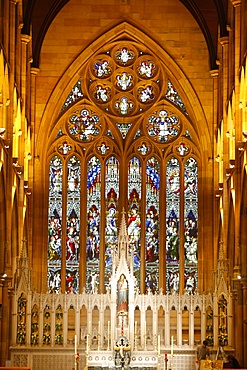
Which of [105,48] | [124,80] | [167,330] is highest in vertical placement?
[105,48]

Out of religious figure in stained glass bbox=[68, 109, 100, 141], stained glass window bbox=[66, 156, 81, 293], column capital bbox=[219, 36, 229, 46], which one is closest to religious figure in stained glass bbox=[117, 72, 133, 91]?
religious figure in stained glass bbox=[68, 109, 100, 141]

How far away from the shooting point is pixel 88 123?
48969mm

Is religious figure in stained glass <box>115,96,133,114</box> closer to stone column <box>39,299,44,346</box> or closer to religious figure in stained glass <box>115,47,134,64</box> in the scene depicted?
religious figure in stained glass <box>115,47,134,64</box>

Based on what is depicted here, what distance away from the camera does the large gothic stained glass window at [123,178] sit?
154ft

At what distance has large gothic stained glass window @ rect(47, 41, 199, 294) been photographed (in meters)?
47.0

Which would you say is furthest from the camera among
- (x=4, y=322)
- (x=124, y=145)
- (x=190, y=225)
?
(x=124, y=145)

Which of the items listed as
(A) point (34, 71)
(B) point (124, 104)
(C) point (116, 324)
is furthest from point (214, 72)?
(C) point (116, 324)

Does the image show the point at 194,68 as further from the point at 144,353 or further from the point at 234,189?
the point at 144,353

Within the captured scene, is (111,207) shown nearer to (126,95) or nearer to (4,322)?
(126,95)

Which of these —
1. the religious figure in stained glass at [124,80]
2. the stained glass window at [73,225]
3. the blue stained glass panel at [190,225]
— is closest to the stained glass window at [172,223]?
the blue stained glass panel at [190,225]

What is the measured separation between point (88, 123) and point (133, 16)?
16.9ft

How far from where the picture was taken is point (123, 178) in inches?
1890

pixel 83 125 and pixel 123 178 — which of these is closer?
pixel 123 178

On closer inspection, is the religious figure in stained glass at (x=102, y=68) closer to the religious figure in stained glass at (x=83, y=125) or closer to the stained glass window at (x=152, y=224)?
the religious figure in stained glass at (x=83, y=125)
